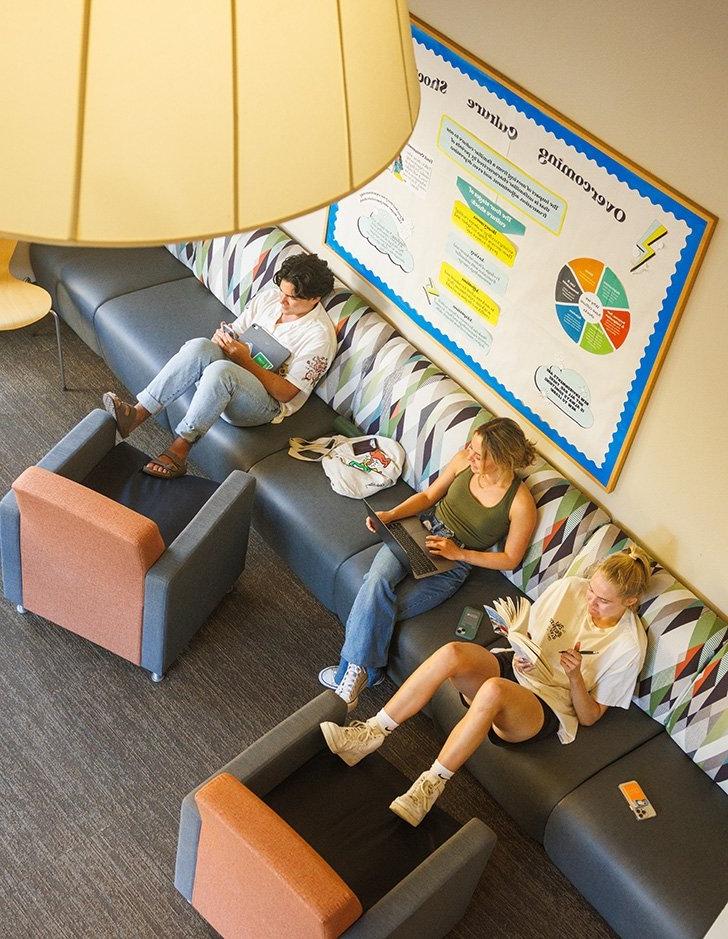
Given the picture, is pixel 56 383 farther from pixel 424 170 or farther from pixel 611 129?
pixel 611 129

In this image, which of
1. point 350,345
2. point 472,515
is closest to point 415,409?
point 350,345

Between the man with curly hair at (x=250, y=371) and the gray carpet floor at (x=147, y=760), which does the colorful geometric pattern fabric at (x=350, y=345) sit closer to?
the man with curly hair at (x=250, y=371)

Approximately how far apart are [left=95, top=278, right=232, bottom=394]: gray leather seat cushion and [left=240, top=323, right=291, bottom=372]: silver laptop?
0.35 m

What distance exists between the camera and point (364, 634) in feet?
12.0

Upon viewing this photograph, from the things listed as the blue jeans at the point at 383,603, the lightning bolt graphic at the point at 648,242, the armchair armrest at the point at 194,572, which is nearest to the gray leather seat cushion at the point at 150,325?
the armchair armrest at the point at 194,572

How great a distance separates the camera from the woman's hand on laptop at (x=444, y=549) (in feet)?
12.5

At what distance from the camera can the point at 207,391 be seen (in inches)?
164

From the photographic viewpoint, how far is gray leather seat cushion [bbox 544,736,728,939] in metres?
3.07

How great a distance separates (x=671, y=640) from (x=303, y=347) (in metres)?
1.97

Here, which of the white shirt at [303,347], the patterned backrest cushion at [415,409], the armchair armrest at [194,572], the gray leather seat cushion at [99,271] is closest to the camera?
the armchair armrest at [194,572]

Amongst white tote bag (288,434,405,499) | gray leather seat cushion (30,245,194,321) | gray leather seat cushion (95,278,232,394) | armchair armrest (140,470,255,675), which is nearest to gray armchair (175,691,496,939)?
armchair armrest (140,470,255,675)

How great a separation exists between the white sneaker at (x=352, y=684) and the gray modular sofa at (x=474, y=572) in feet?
0.45

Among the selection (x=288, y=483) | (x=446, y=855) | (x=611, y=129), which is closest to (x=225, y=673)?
(x=288, y=483)

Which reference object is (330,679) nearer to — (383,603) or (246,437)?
(383,603)
